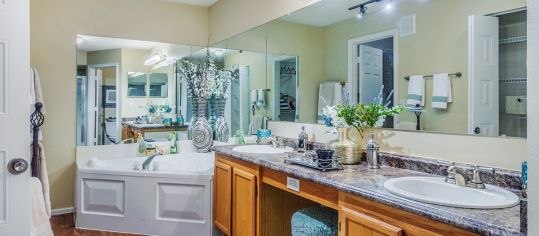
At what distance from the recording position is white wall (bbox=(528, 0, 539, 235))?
0.75 m

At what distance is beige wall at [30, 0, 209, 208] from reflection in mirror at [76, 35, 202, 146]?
91mm

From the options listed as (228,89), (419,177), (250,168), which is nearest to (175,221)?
(250,168)

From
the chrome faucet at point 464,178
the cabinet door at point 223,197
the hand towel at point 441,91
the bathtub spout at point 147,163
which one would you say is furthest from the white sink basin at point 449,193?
the bathtub spout at point 147,163

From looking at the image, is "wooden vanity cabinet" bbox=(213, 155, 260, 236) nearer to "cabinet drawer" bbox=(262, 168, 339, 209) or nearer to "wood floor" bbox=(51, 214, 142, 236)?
"cabinet drawer" bbox=(262, 168, 339, 209)

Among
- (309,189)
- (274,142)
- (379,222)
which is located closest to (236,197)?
(274,142)

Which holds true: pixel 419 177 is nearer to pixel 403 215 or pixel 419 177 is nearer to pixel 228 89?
pixel 403 215

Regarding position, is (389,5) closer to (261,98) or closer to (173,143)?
(261,98)

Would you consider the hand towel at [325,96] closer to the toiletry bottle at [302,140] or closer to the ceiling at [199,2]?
the toiletry bottle at [302,140]

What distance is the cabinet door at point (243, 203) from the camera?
2212 millimetres

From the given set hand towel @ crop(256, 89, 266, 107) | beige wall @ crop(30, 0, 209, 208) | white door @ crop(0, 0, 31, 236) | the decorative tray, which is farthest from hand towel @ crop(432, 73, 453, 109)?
beige wall @ crop(30, 0, 209, 208)

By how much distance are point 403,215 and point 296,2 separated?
80.1 inches

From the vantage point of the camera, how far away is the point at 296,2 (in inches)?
106

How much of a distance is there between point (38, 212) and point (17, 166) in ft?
3.56

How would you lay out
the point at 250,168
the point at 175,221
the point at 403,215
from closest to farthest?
1. the point at 403,215
2. the point at 250,168
3. the point at 175,221
